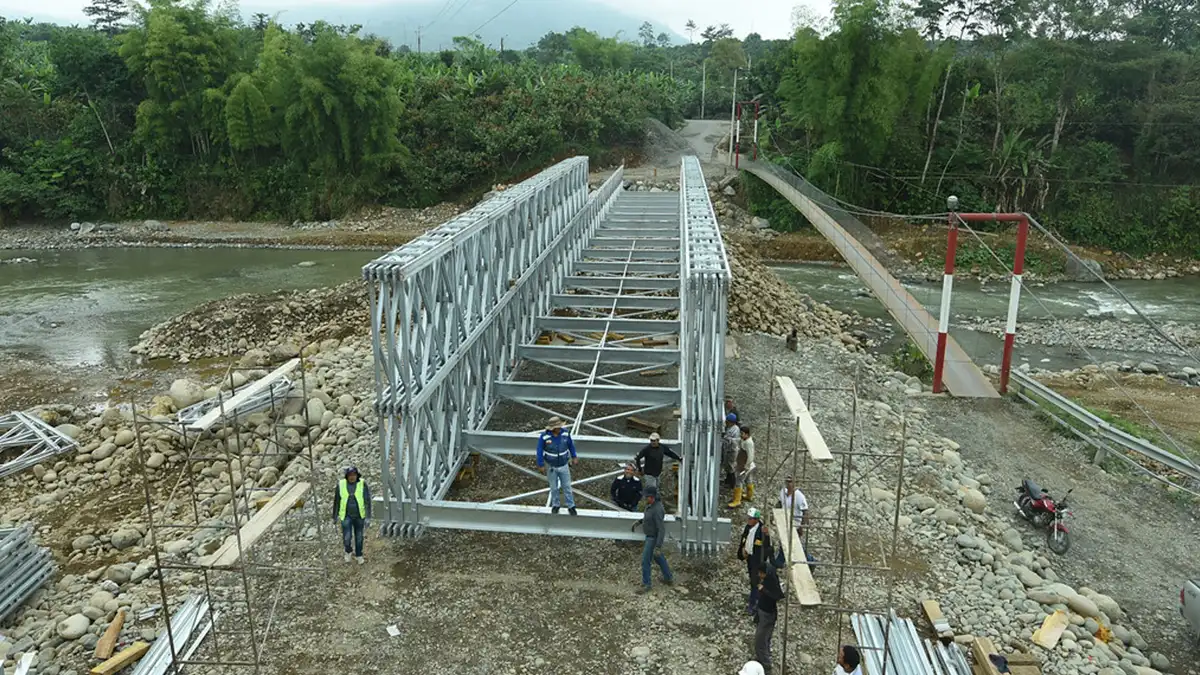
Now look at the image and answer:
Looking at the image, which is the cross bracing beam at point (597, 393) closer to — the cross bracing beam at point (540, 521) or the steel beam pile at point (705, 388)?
the steel beam pile at point (705, 388)

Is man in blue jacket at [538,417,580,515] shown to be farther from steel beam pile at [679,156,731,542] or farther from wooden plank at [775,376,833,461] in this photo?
wooden plank at [775,376,833,461]

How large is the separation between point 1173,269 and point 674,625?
3286cm

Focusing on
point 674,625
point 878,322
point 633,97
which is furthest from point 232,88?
point 674,625

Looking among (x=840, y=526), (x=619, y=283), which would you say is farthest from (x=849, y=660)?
(x=619, y=283)

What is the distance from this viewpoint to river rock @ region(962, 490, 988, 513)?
34.3 ft

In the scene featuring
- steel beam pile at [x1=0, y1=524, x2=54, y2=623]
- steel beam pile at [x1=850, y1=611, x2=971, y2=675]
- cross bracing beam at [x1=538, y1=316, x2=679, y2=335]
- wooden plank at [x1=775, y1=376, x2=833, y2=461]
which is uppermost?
wooden plank at [x1=775, y1=376, x2=833, y2=461]

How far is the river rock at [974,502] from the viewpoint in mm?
10453

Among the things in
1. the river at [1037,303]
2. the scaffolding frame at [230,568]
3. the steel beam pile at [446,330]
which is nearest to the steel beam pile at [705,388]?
the steel beam pile at [446,330]

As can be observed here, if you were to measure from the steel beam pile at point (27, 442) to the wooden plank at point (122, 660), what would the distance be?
8162 millimetres

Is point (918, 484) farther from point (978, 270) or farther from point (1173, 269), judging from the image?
point (1173, 269)

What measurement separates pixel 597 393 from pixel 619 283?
17.8 ft

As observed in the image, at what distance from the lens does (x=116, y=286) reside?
28922 millimetres

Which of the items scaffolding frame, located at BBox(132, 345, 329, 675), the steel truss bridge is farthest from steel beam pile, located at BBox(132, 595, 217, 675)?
the steel truss bridge

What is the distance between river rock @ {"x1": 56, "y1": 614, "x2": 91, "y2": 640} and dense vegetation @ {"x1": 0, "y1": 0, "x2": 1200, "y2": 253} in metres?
30.2
